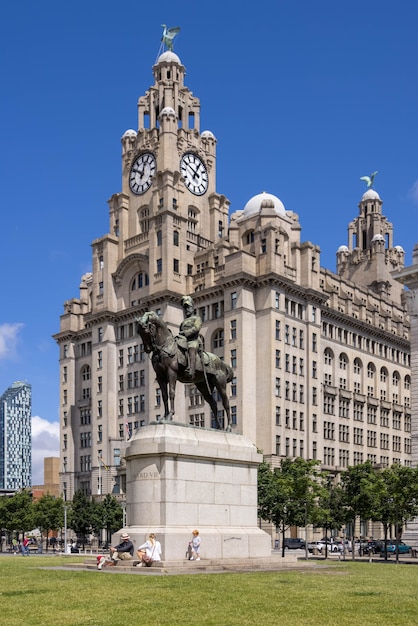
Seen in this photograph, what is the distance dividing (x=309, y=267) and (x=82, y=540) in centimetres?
5003

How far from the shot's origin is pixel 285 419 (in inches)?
4242

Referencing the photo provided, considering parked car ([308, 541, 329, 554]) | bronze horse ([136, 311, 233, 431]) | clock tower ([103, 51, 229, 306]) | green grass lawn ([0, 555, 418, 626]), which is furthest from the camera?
clock tower ([103, 51, 229, 306])

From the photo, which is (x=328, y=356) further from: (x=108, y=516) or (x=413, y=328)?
(x=413, y=328)

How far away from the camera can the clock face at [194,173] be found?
412 ft

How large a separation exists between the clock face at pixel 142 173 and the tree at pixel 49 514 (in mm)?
47110

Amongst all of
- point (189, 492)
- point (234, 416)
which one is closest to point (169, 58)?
→ point (234, 416)

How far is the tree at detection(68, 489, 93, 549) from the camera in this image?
10569 cm

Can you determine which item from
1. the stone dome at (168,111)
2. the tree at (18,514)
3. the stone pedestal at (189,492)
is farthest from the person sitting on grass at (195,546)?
the stone dome at (168,111)

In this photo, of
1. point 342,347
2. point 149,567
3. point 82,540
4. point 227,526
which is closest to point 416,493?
point 227,526

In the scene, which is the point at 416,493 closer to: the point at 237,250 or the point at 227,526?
the point at 227,526

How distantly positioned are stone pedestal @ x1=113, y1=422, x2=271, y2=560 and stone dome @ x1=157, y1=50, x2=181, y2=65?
106318 mm

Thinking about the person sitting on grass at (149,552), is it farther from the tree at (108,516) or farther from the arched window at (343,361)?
the arched window at (343,361)

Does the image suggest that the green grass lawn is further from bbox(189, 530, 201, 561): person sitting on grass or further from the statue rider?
the statue rider

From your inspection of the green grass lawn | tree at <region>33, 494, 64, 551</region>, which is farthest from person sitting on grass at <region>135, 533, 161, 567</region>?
tree at <region>33, 494, 64, 551</region>
